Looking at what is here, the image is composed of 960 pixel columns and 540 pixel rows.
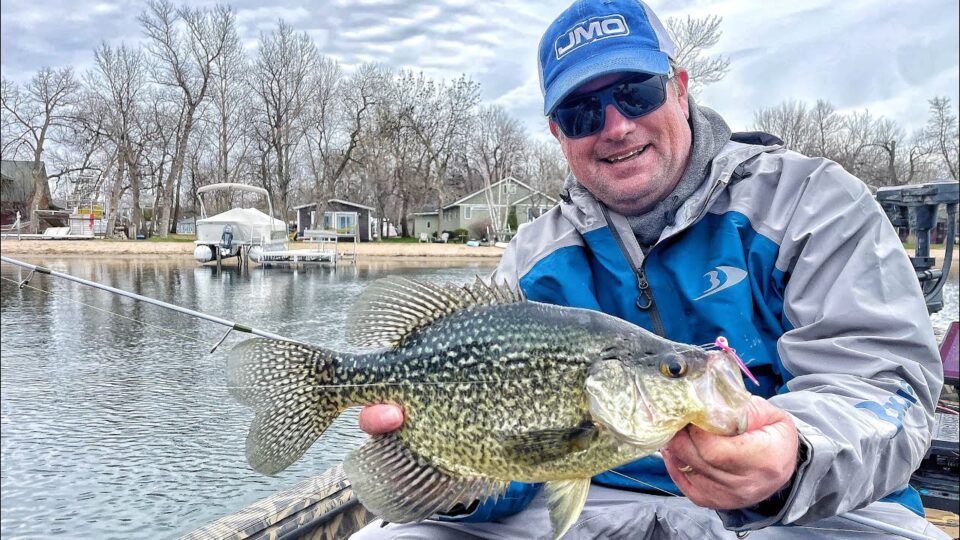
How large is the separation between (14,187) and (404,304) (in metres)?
8.18

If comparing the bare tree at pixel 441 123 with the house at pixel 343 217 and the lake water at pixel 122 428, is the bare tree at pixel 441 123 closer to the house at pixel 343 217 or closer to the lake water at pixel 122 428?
the house at pixel 343 217

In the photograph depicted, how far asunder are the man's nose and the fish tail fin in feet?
4.41

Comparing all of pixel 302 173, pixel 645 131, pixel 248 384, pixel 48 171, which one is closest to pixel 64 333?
pixel 48 171

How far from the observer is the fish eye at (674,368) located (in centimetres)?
150

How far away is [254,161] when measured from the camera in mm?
50438

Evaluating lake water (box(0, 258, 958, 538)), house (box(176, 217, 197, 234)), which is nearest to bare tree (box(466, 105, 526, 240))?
house (box(176, 217, 197, 234))

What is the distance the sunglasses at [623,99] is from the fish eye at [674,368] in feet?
4.08

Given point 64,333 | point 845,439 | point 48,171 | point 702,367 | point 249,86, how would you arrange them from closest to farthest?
point 702,367 < point 845,439 < point 48,171 < point 64,333 < point 249,86

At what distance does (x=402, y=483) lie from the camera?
73.9 inches

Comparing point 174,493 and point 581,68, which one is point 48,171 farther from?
point 581,68

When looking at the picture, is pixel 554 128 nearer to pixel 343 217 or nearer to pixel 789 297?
pixel 789 297

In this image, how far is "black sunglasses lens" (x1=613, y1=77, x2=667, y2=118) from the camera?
2457 millimetres

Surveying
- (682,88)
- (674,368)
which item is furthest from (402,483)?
(682,88)

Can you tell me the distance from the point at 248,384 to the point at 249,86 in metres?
50.5
